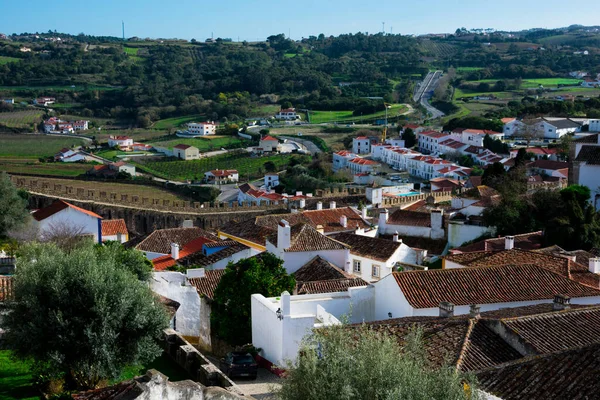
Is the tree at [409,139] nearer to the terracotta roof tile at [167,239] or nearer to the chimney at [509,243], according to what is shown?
the terracotta roof tile at [167,239]

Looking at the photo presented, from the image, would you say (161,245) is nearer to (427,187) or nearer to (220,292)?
(220,292)

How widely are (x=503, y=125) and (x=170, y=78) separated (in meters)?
69.0

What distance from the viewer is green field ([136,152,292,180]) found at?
59878 millimetres

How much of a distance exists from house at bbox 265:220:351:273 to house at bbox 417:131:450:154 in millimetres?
42735

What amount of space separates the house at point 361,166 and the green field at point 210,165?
328 inches

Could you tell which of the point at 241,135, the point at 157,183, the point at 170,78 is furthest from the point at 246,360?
the point at 170,78

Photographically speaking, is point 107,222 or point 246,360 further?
point 107,222

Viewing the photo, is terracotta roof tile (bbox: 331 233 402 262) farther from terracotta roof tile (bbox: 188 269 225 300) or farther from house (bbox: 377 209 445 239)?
terracotta roof tile (bbox: 188 269 225 300)

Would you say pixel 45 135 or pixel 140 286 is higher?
pixel 140 286

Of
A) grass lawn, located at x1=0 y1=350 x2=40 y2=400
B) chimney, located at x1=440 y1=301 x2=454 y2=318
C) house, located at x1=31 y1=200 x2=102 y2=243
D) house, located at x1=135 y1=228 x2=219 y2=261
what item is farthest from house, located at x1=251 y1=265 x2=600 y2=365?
house, located at x1=31 y1=200 x2=102 y2=243

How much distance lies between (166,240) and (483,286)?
10589mm

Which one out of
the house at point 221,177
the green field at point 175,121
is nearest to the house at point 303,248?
the house at point 221,177

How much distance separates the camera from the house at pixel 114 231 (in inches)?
954

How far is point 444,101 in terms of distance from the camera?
88125 millimetres
